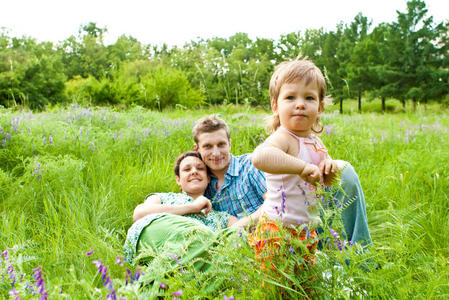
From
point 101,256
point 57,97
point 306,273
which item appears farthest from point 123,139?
point 57,97

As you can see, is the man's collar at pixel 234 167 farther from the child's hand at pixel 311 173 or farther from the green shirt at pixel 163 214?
the child's hand at pixel 311 173

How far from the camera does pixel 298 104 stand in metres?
1.77

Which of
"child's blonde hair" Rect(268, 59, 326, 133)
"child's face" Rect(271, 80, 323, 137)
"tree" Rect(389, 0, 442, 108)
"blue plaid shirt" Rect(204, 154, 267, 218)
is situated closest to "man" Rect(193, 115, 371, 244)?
"blue plaid shirt" Rect(204, 154, 267, 218)

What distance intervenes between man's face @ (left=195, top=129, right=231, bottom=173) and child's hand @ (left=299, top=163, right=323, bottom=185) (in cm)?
158

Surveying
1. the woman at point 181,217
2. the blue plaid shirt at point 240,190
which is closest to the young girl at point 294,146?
the woman at point 181,217

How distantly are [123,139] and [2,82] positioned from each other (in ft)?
70.7

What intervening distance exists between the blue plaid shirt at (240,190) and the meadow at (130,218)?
768mm

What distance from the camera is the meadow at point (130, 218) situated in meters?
1.49

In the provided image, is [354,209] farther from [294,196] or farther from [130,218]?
[130,218]

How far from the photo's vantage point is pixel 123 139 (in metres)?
4.57

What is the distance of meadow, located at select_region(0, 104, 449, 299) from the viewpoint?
Result: 1490 millimetres

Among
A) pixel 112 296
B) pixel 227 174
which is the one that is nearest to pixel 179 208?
pixel 227 174

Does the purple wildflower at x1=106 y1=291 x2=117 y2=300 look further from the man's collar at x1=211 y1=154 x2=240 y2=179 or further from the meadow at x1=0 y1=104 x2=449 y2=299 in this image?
the man's collar at x1=211 y1=154 x2=240 y2=179

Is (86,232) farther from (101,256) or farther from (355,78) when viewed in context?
(355,78)
